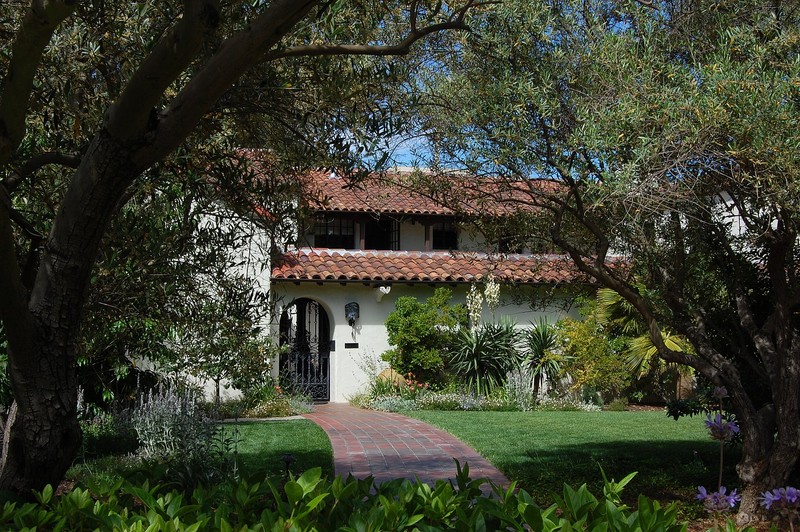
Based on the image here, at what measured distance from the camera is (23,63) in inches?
125

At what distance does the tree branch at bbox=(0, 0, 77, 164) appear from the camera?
9.78ft

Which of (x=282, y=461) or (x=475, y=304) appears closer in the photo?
(x=282, y=461)

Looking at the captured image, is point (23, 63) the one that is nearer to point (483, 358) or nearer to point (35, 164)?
point (35, 164)

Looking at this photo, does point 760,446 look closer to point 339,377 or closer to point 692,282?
point 692,282

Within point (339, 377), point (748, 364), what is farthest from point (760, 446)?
point (339, 377)

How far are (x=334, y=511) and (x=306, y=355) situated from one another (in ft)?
55.7

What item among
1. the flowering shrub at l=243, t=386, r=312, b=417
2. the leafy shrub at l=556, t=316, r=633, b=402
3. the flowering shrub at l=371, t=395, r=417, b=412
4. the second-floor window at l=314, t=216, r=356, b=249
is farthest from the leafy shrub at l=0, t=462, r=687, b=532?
the second-floor window at l=314, t=216, r=356, b=249

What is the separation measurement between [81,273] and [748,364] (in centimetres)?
657

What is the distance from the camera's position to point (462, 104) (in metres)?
6.91

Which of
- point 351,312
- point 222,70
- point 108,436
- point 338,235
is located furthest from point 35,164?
point 338,235

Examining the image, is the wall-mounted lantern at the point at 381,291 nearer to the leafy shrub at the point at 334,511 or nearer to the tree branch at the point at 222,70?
the tree branch at the point at 222,70

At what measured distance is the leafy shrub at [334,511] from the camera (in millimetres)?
2744

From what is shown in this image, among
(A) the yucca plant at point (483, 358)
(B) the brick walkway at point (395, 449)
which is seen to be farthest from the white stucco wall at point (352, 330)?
(B) the brick walkway at point (395, 449)

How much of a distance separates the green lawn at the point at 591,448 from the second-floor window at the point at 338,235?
629 centimetres
